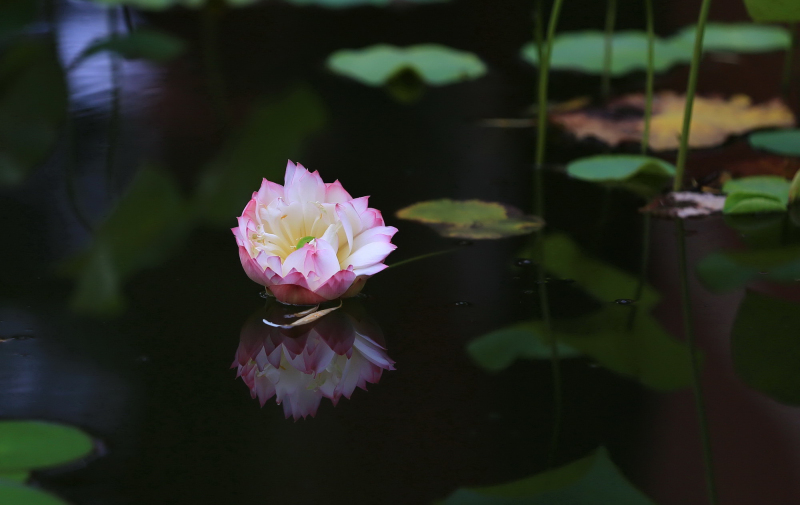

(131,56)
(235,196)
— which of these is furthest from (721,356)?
(131,56)

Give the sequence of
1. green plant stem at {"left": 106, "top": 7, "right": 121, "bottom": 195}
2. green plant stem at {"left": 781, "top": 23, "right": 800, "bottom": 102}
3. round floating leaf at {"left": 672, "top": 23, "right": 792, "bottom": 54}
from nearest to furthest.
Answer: green plant stem at {"left": 106, "top": 7, "right": 121, "bottom": 195} → green plant stem at {"left": 781, "top": 23, "right": 800, "bottom": 102} → round floating leaf at {"left": 672, "top": 23, "right": 792, "bottom": 54}

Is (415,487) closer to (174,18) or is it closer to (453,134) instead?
(453,134)

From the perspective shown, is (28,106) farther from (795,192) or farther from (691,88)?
(795,192)

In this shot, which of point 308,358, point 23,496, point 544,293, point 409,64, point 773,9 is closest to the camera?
point 23,496

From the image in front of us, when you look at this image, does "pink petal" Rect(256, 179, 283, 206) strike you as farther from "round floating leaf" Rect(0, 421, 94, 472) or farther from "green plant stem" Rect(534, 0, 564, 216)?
"green plant stem" Rect(534, 0, 564, 216)

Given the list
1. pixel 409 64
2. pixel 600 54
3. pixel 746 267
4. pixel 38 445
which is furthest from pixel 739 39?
pixel 38 445

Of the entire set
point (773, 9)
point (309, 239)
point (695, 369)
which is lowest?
point (695, 369)

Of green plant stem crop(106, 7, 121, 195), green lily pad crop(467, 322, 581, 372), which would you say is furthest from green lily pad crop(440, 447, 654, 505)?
green plant stem crop(106, 7, 121, 195)
